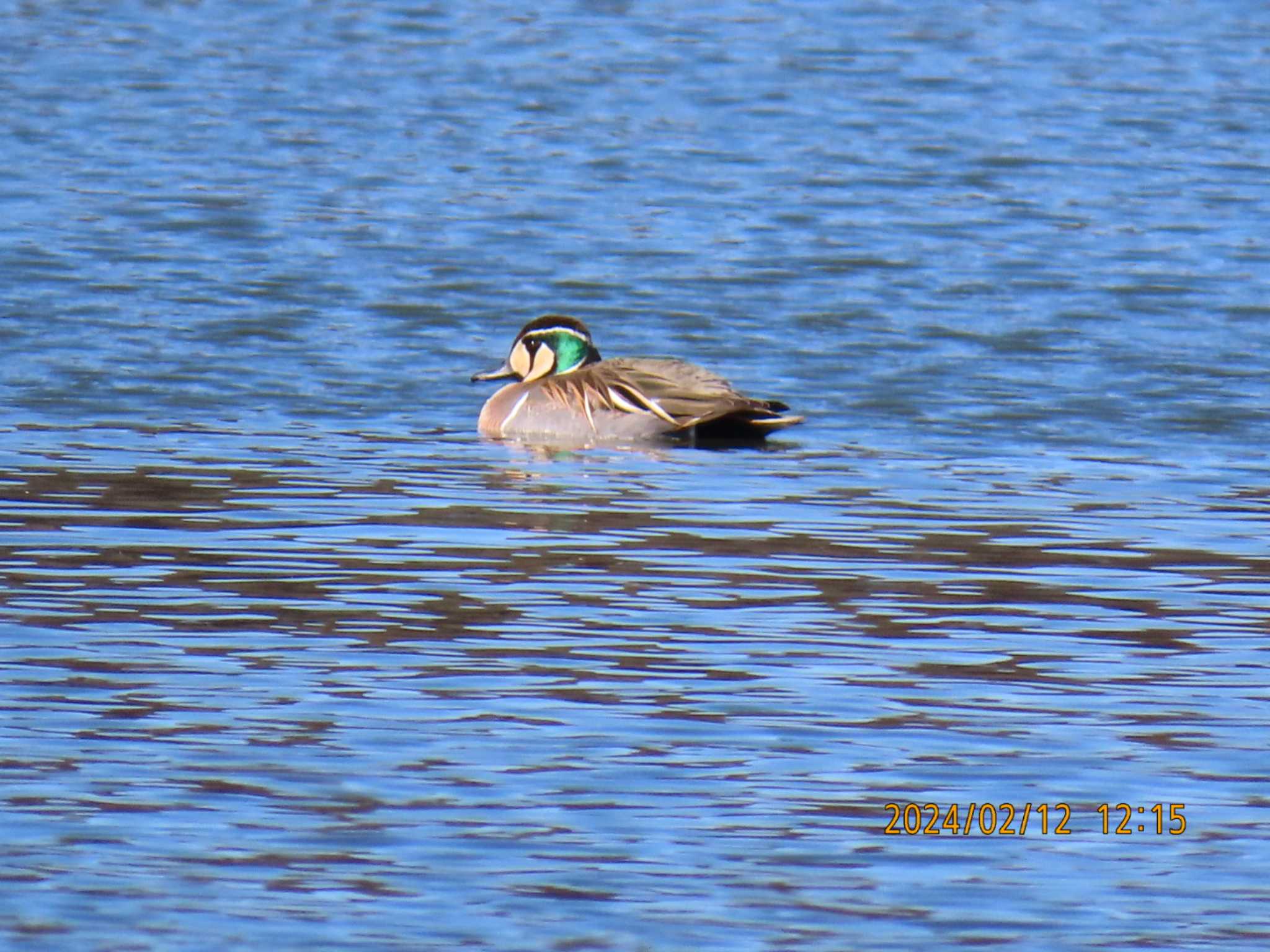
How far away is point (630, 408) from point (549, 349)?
3.26ft

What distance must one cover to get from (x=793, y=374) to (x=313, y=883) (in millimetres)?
8917

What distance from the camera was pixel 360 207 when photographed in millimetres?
19594

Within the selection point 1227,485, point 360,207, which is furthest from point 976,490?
point 360,207

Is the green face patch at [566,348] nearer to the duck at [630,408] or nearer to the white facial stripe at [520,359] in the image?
the white facial stripe at [520,359]

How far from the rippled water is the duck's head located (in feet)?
1.26

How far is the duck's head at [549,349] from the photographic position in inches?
554

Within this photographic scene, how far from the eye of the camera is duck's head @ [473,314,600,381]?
14.1 metres

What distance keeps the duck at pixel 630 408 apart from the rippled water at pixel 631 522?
310 millimetres
